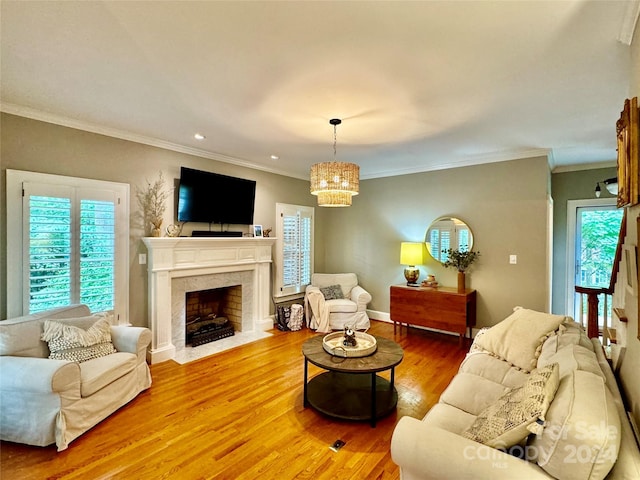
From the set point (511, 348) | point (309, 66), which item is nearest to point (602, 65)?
point (309, 66)

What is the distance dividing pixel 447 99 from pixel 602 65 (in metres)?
0.94

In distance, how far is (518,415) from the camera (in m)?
1.27

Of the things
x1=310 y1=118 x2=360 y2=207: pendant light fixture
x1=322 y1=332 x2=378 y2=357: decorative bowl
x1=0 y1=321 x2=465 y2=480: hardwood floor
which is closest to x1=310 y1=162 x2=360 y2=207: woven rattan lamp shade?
x1=310 y1=118 x2=360 y2=207: pendant light fixture

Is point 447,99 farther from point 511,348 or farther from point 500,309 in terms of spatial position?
point 500,309

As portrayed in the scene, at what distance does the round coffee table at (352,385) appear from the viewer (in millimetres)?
2324

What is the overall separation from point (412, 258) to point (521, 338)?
7.66ft

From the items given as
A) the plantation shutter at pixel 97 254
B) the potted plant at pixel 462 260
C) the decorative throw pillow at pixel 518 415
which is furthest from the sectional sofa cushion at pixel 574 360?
the plantation shutter at pixel 97 254

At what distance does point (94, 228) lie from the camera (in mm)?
3131

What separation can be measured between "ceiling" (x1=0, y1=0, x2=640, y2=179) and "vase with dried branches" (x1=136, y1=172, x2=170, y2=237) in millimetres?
534

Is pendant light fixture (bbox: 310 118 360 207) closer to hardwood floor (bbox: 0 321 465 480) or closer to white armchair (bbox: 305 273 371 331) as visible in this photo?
hardwood floor (bbox: 0 321 465 480)

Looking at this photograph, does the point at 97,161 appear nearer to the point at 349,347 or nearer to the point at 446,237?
the point at 349,347

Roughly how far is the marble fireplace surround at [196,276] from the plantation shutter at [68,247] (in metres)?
0.46

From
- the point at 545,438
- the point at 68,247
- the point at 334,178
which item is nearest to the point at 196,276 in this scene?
the point at 68,247

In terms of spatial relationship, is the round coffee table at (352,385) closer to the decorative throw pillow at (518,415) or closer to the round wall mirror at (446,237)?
the decorative throw pillow at (518,415)
